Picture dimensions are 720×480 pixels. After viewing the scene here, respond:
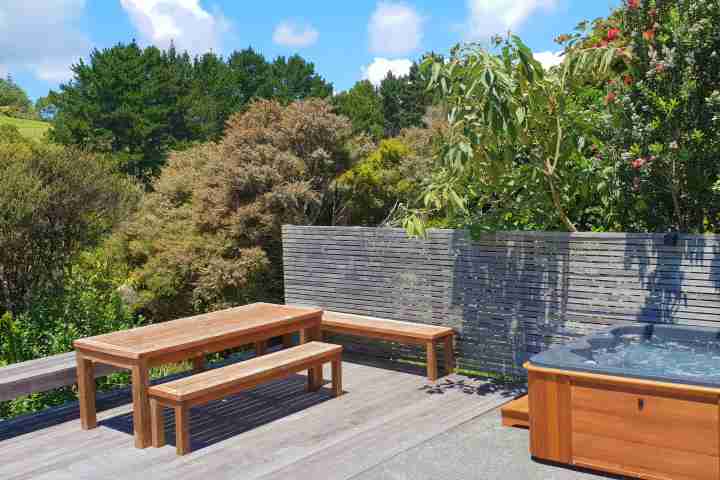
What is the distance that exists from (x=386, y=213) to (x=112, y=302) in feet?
17.5

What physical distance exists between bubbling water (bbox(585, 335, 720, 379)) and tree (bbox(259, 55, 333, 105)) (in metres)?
32.1

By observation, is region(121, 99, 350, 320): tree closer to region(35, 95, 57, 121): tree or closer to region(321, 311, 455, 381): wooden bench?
region(321, 311, 455, 381): wooden bench

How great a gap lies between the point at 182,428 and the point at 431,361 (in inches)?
95.8

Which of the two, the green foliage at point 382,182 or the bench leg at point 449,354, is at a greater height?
the green foliage at point 382,182

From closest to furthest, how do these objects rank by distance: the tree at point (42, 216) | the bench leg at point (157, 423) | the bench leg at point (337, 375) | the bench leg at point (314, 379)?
the bench leg at point (157, 423), the bench leg at point (337, 375), the bench leg at point (314, 379), the tree at point (42, 216)

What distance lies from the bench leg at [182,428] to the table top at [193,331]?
48 centimetres

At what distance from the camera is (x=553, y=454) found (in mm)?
4129

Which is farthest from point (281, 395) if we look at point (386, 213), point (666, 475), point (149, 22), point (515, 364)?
point (149, 22)

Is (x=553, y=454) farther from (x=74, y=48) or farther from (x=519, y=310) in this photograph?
(x=74, y=48)

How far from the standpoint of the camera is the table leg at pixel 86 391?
198 inches

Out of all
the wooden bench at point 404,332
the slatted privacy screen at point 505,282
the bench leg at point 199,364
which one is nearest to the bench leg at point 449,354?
the wooden bench at point 404,332

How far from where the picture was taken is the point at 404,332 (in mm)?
6148

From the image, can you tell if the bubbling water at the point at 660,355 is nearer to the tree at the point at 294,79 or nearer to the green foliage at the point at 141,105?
the green foliage at the point at 141,105

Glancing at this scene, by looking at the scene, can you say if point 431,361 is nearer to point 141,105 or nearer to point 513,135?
point 513,135
